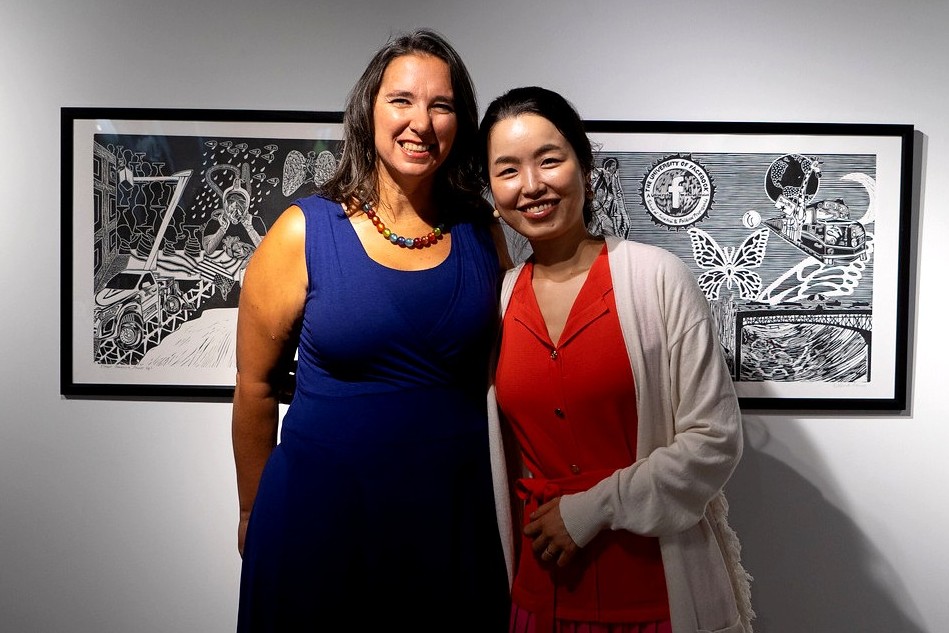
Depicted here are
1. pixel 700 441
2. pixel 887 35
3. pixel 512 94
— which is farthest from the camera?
pixel 887 35

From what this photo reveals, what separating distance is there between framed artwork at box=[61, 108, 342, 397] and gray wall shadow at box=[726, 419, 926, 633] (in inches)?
50.4

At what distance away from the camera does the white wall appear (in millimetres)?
1809

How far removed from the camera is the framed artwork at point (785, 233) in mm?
1800

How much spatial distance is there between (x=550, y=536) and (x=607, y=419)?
0.21 metres

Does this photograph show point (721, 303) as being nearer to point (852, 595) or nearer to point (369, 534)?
point (852, 595)

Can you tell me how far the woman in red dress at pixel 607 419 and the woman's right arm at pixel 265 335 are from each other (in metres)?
0.36

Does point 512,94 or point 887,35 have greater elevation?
point 887,35

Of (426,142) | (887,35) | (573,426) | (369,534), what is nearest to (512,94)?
(426,142)

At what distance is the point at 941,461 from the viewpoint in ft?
6.13

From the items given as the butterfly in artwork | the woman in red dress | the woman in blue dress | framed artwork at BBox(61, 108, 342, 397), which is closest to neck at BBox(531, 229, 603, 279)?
the woman in red dress

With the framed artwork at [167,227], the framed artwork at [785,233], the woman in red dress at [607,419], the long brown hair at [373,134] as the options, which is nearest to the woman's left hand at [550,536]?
the woman in red dress at [607,419]

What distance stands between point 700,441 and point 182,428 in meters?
1.26

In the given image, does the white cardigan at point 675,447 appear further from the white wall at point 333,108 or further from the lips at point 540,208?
the white wall at point 333,108

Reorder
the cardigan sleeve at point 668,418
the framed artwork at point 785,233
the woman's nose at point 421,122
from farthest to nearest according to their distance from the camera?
the framed artwork at point 785,233 → the woman's nose at point 421,122 → the cardigan sleeve at point 668,418
